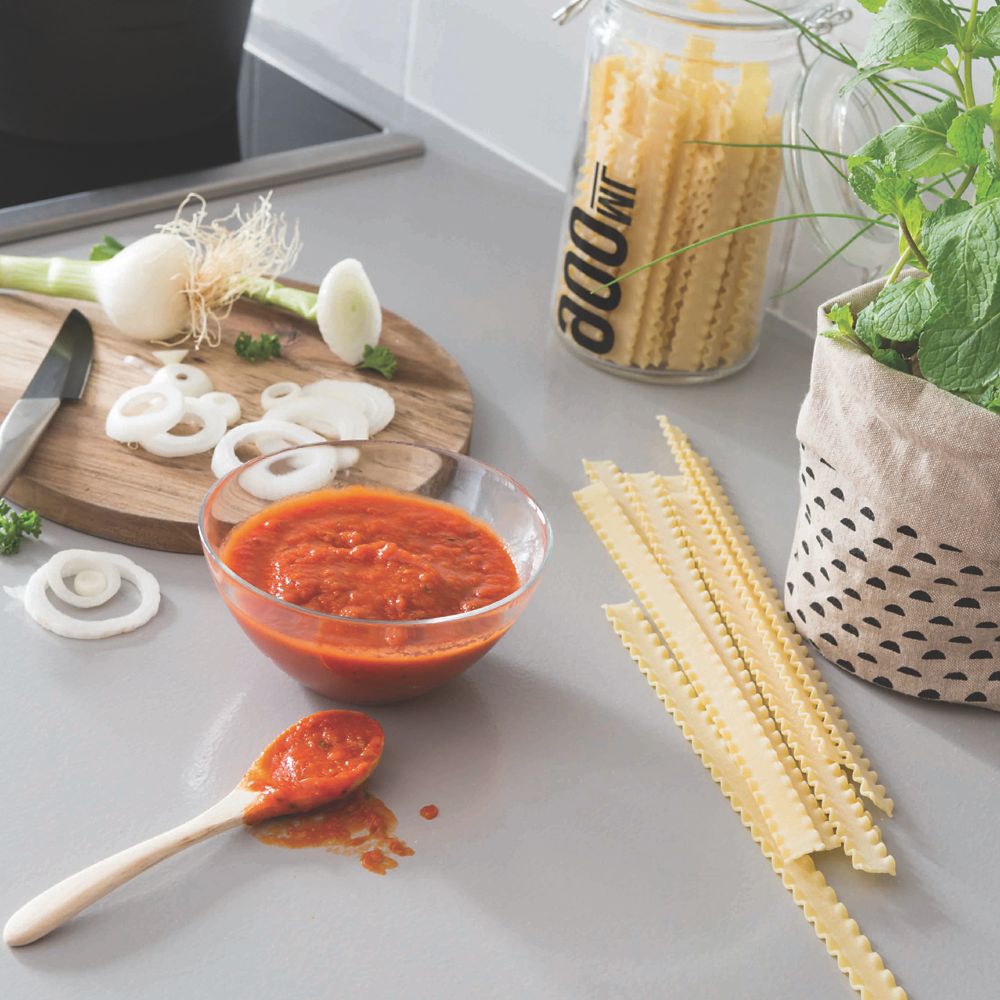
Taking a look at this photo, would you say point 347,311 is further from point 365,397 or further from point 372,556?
point 372,556

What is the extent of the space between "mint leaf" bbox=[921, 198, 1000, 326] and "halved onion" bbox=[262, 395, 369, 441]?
501 millimetres

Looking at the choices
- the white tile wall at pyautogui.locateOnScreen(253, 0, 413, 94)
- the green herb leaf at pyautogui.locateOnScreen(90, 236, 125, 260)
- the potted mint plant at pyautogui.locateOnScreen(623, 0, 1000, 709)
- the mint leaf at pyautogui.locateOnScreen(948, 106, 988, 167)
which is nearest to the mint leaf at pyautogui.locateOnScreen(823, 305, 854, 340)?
the potted mint plant at pyautogui.locateOnScreen(623, 0, 1000, 709)

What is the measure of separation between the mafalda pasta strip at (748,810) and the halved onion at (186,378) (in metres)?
0.40

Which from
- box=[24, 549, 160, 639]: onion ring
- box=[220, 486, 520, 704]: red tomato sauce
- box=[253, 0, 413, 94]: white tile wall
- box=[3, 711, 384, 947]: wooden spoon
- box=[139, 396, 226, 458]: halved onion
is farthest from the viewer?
box=[253, 0, 413, 94]: white tile wall

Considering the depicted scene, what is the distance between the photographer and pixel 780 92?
1.16 metres

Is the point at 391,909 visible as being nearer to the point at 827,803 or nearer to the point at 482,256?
the point at 827,803

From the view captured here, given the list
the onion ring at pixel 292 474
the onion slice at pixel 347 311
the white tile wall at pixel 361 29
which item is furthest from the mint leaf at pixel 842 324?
the white tile wall at pixel 361 29

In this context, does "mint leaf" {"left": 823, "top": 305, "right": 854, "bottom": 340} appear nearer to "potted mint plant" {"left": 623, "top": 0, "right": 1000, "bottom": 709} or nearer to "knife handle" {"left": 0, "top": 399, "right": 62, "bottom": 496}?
"potted mint plant" {"left": 623, "top": 0, "right": 1000, "bottom": 709}

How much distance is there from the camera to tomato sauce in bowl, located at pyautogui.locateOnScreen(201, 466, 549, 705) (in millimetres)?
783

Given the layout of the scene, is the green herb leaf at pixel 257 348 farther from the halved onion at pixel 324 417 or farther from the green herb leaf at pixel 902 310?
the green herb leaf at pixel 902 310

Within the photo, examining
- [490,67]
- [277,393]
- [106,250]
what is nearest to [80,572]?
[277,393]

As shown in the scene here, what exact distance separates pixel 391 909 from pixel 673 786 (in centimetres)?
20

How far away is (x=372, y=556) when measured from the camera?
85cm

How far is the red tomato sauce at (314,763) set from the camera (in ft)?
2.48
